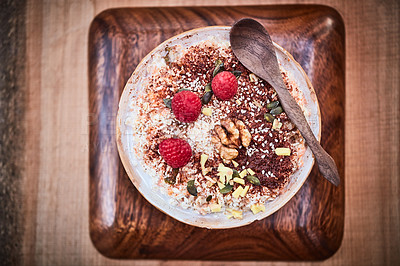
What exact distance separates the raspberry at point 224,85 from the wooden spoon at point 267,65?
0.26 ft

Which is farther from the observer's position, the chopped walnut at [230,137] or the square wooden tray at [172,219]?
the square wooden tray at [172,219]

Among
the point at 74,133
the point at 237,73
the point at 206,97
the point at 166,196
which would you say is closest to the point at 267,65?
the point at 237,73

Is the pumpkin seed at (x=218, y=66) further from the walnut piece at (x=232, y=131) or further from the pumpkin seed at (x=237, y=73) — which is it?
the walnut piece at (x=232, y=131)

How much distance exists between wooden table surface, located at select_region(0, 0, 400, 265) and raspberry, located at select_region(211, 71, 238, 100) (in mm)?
352

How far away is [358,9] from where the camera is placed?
1.20 meters

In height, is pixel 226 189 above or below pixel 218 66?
below

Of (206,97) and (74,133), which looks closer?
(206,97)

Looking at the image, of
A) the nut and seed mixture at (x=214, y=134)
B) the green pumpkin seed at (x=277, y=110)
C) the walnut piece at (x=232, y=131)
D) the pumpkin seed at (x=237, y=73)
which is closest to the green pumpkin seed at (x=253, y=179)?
the nut and seed mixture at (x=214, y=134)

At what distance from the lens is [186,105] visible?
97 centimetres

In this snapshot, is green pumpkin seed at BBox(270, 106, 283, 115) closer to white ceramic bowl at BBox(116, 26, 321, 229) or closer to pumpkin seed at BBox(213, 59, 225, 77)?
white ceramic bowl at BBox(116, 26, 321, 229)

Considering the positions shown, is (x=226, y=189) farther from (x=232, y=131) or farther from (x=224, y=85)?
(x=224, y=85)

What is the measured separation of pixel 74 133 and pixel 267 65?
0.72 meters

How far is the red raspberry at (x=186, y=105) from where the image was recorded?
0.97 m

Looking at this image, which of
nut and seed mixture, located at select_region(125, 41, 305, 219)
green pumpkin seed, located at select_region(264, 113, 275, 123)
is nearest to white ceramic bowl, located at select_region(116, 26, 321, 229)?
nut and seed mixture, located at select_region(125, 41, 305, 219)
